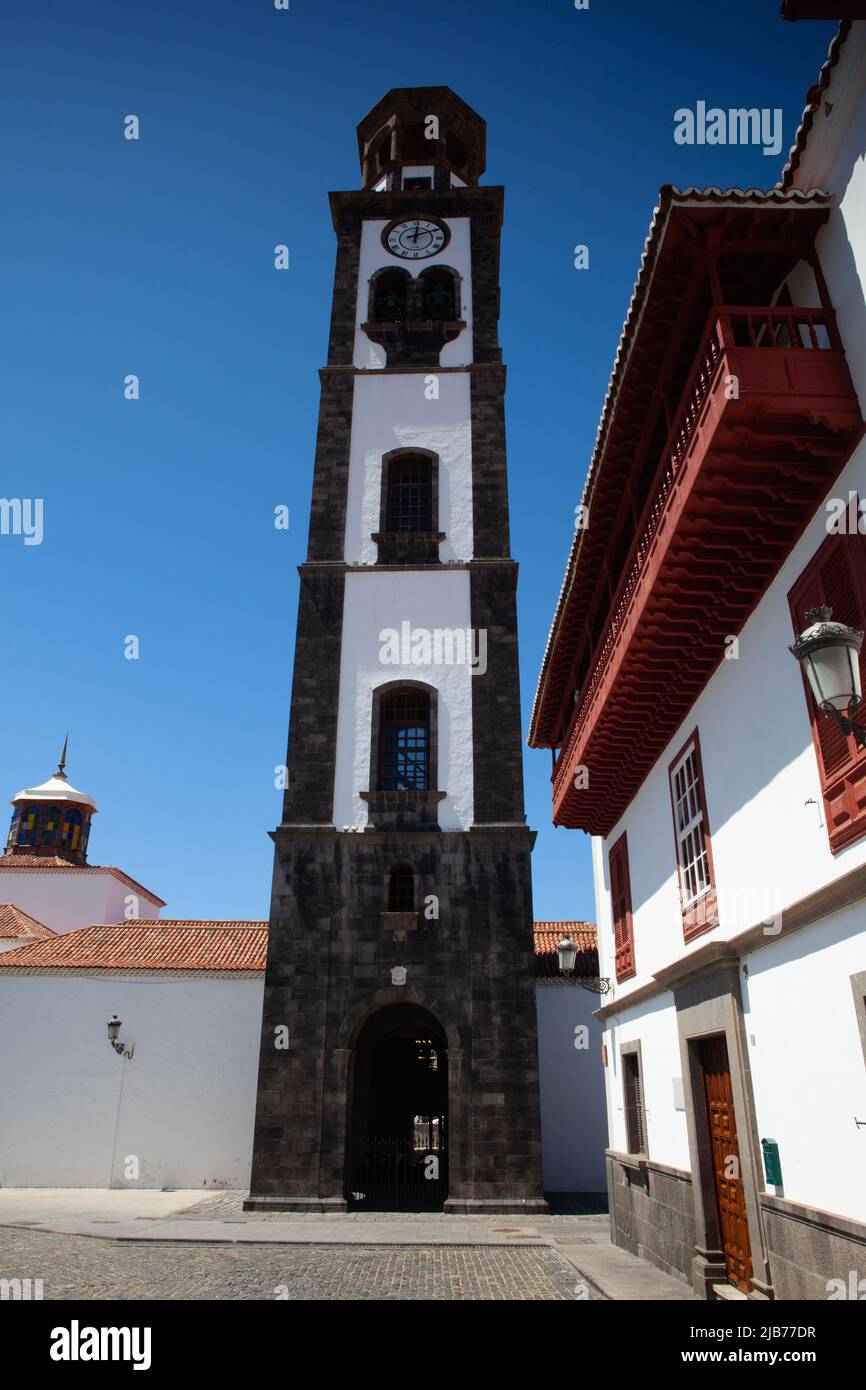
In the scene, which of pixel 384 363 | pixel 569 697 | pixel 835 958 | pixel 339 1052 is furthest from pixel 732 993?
pixel 384 363

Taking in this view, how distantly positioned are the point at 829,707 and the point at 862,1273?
137 inches

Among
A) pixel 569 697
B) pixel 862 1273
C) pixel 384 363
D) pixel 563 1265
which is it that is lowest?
pixel 563 1265

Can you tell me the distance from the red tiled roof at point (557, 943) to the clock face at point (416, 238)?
695 inches

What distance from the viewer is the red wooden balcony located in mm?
5691

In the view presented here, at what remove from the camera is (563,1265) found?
1044 cm

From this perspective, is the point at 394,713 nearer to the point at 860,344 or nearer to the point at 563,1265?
the point at 563,1265

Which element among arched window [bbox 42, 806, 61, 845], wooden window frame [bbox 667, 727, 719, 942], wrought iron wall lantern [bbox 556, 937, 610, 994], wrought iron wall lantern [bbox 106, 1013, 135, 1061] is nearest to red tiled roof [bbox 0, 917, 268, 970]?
wrought iron wall lantern [bbox 106, 1013, 135, 1061]

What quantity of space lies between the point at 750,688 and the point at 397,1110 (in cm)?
1485

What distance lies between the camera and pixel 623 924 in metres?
12.2

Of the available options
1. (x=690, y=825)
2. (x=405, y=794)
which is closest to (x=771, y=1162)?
(x=690, y=825)

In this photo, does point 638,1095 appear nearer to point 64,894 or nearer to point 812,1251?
point 812,1251

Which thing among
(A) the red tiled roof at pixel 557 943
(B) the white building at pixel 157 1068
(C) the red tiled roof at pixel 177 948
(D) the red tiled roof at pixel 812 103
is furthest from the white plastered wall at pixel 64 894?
(D) the red tiled roof at pixel 812 103

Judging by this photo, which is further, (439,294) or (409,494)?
(439,294)

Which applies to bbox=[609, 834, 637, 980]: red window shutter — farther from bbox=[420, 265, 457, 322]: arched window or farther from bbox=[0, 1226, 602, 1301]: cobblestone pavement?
bbox=[420, 265, 457, 322]: arched window
